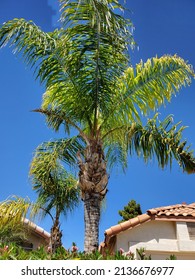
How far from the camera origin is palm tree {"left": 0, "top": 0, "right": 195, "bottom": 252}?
8.30 meters

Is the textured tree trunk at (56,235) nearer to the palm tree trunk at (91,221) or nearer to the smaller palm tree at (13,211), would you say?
the smaller palm tree at (13,211)

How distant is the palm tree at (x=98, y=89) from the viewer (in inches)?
327

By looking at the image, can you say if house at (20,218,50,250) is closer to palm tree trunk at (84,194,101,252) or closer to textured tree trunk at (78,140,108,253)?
textured tree trunk at (78,140,108,253)

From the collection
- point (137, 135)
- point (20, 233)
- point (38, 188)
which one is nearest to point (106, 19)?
point (137, 135)

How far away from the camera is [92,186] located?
26.9 ft

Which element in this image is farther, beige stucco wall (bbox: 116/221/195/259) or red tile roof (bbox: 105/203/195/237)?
beige stucco wall (bbox: 116/221/195/259)

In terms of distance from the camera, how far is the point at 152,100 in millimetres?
9117

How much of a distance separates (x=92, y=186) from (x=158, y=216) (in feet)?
20.0

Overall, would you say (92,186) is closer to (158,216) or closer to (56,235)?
(158,216)

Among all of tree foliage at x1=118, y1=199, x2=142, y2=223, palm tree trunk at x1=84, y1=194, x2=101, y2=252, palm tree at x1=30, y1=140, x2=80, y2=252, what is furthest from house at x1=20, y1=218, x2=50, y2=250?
palm tree trunk at x1=84, y1=194, x2=101, y2=252

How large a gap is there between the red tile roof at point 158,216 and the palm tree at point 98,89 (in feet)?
14.4

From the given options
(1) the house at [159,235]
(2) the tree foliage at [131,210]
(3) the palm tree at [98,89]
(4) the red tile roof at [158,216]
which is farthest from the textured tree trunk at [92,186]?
(2) the tree foliage at [131,210]
